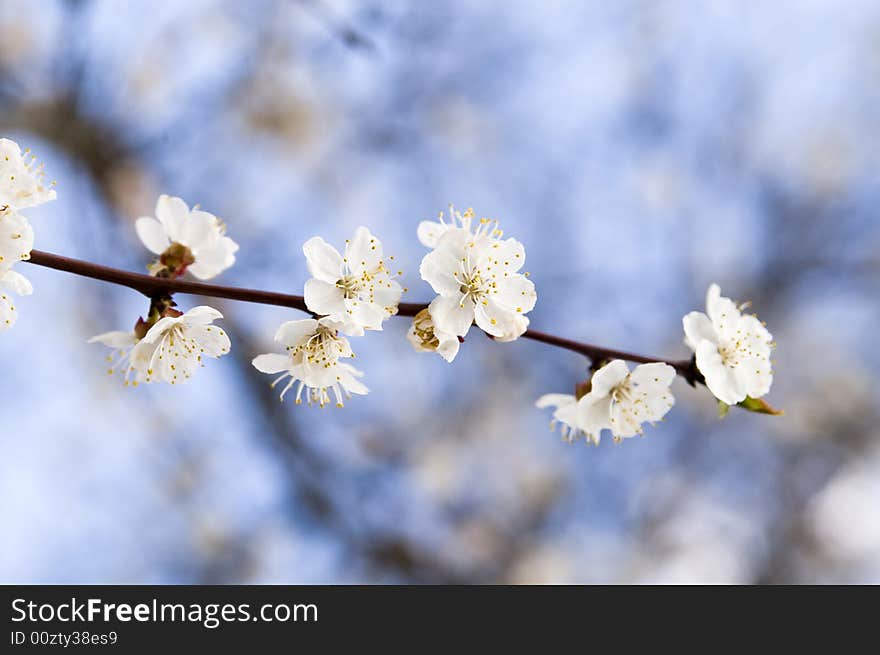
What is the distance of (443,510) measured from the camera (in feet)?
14.2

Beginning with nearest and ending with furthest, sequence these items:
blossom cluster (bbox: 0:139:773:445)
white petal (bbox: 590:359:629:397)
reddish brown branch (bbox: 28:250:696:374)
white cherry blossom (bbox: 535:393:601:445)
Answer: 1. reddish brown branch (bbox: 28:250:696:374)
2. blossom cluster (bbox: 0:139:773:445)
3. white petal (bbox: 590:359:629:397)
4. white cherry blossom (bbox: 535:393:601:445)

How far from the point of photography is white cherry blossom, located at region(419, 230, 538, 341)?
94 centimetres

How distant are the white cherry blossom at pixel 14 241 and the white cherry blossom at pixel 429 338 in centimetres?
43

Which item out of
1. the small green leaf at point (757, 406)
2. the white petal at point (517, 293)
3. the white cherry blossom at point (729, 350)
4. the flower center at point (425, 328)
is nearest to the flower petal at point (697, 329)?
the white cherry blossom at point (729, 350)

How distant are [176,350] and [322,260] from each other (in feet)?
0.78

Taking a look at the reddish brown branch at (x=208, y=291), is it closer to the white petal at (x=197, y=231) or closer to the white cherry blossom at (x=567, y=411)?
the white cherry blossom at (x=567, y=411)

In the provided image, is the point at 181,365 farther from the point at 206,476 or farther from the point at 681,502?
the point at 681,502

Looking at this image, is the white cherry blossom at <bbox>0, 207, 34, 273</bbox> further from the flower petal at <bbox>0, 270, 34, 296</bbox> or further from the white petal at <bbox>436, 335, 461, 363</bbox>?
the white petal at <bbox>436, 335, 461, 363</bbox>

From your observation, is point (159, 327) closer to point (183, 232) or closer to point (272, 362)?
point (272, 362)

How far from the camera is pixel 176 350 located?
1030 millimetres

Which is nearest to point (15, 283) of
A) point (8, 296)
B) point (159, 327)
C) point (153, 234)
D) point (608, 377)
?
point (8, 296)

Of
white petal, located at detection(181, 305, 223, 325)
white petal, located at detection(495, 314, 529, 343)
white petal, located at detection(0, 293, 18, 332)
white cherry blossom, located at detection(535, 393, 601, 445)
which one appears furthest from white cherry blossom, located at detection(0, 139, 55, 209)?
white cherry blossom, located at detection(535, 393, 601, 445)

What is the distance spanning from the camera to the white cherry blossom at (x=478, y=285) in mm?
937
